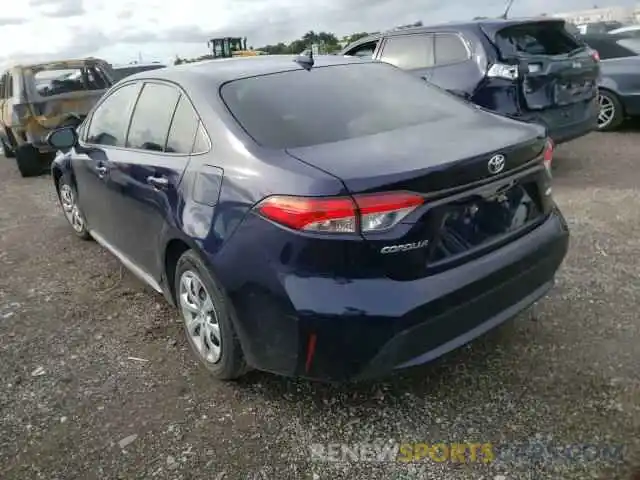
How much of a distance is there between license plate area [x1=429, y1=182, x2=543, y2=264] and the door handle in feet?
4.66

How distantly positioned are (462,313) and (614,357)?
1.06 meters

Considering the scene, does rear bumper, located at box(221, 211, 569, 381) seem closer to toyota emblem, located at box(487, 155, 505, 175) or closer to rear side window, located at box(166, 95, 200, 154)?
toyota emblem, located at box(487, 155, 505, 175)

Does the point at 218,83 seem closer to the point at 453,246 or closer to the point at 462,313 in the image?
the point at 453,246

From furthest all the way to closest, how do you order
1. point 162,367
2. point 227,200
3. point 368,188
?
point 162,367, point 227,200, point 368,188

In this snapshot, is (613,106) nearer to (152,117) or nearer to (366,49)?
(366,49)

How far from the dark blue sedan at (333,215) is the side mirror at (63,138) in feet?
4.73

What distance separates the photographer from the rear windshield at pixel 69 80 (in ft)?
28.5

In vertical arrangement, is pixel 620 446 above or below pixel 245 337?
below

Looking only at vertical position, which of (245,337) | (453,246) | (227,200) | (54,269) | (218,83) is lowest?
(54,269)

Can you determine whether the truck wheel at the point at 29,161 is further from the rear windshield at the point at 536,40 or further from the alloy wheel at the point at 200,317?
the alloy wheel at the point at 200,317

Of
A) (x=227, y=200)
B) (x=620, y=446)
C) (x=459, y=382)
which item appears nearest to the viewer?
(x=620, y=446)

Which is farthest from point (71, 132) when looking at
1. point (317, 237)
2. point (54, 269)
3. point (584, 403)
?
point (584, 403)

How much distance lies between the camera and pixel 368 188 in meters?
2.19

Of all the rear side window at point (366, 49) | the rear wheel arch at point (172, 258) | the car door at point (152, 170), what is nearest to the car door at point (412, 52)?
the rear side window at point (366, 49)
